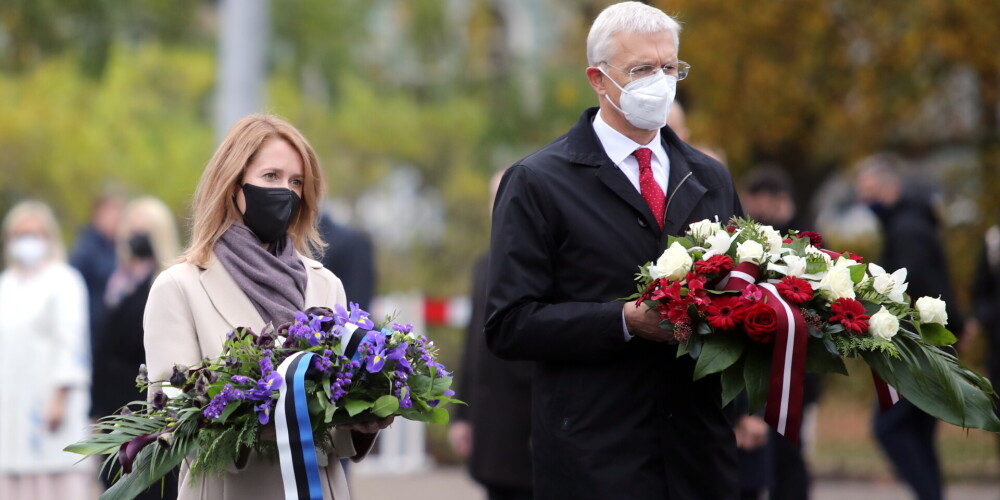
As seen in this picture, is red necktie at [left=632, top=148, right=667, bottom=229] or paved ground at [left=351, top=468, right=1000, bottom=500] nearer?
red necktie at [left=632, top=148, right=667, bottom=229]

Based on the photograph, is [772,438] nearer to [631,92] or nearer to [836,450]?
[631,92]

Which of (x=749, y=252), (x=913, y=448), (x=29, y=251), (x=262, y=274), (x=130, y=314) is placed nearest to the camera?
(x=749, y=252)

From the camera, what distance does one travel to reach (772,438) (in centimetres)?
839

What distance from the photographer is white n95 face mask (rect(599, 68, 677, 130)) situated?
15.5ft

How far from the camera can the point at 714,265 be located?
13.9ft

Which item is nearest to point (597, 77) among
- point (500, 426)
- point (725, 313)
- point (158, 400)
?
point (725, 313)

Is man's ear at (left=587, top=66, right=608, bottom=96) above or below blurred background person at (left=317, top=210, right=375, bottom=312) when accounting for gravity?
above

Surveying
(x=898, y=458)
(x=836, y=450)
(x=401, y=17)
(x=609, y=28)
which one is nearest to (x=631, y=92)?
(x=609, y=28)

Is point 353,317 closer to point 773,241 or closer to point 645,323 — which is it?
point 645,323

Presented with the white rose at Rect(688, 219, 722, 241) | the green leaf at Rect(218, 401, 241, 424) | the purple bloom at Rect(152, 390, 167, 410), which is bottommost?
the green leaf at Rect(218, 401, 241, 424)

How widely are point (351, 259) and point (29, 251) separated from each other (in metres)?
2.53

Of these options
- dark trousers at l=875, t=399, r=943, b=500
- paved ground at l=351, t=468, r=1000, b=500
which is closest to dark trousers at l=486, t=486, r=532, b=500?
dark trousers at l=875, t=399, r=943, b=500

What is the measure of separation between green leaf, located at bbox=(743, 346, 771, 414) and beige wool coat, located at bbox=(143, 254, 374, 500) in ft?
3.80

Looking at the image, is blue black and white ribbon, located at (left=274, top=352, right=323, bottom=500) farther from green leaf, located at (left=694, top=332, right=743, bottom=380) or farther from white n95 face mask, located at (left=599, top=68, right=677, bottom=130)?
white n95 face mask, located at (left=599, top=68, right=677, bottom=130)
